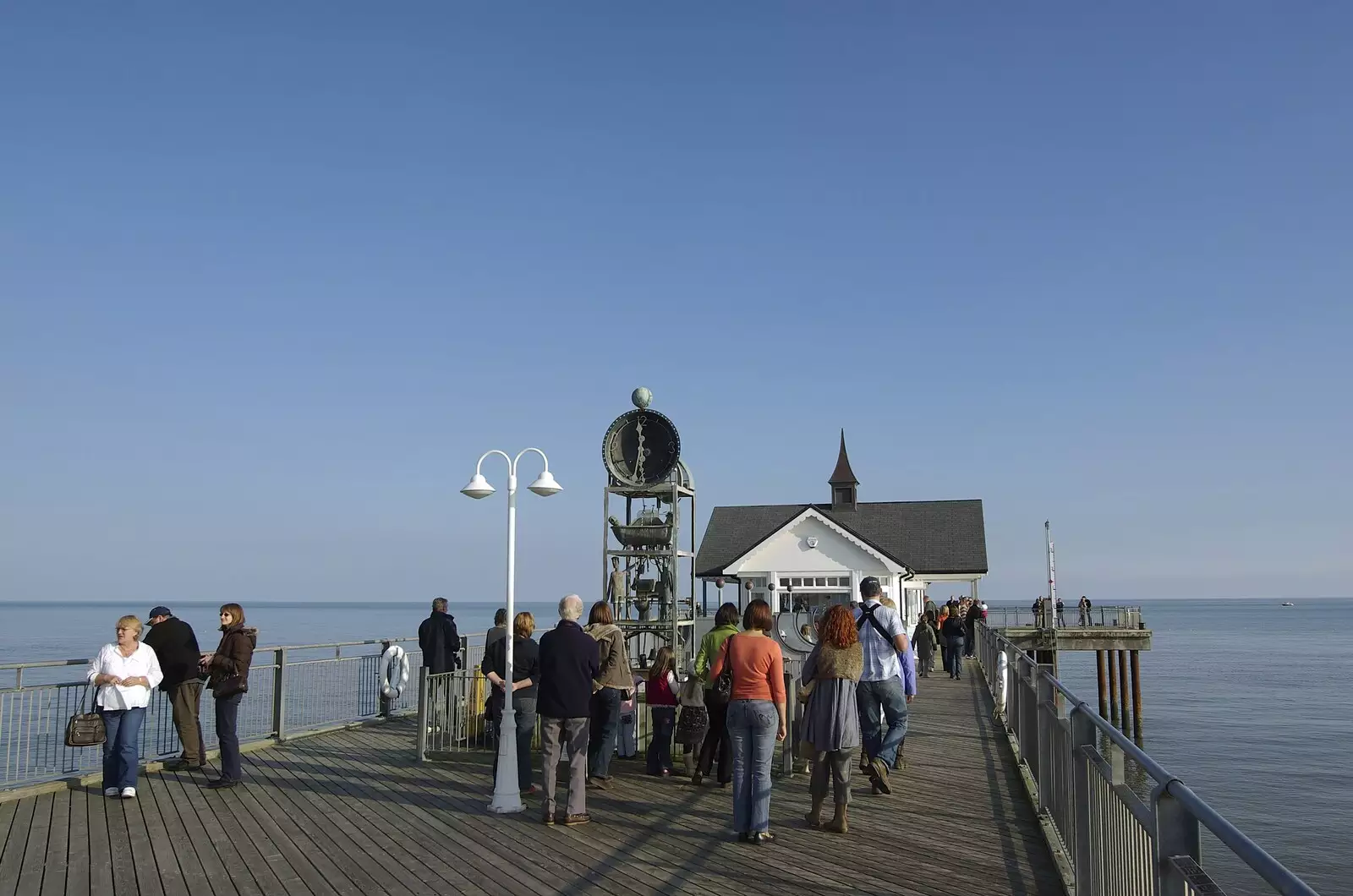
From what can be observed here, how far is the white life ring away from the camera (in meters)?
17.0

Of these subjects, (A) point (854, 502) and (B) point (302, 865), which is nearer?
(B) point (302, 865)

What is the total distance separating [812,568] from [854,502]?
16.2m

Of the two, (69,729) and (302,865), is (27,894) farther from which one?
(69,729)

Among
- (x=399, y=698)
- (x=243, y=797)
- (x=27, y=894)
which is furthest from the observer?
(x=399, y=698)

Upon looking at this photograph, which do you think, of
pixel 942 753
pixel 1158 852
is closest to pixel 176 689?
pixel 942 753

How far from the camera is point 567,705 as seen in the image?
9.17m

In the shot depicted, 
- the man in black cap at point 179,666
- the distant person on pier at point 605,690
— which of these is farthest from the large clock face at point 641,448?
the man in black cap at point 179,666

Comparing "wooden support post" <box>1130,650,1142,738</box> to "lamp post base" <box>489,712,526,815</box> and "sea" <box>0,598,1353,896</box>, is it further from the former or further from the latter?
"lamp post base" <box>489,712,526,815</box>

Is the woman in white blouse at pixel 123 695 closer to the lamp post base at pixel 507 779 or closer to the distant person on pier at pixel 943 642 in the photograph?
the lamp post base at pixel 507 779

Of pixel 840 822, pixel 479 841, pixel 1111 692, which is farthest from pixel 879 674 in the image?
pixel 1111 692

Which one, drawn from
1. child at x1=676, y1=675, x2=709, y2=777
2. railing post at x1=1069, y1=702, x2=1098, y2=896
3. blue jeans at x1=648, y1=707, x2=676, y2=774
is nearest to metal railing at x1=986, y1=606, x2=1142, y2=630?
blue jeans at x1=648, y1=707, x2=676, y2=774

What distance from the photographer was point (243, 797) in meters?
10.3

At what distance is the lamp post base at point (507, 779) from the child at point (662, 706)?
79.6 inches

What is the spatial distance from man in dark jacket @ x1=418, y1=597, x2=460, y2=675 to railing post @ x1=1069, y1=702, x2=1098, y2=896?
992cm
